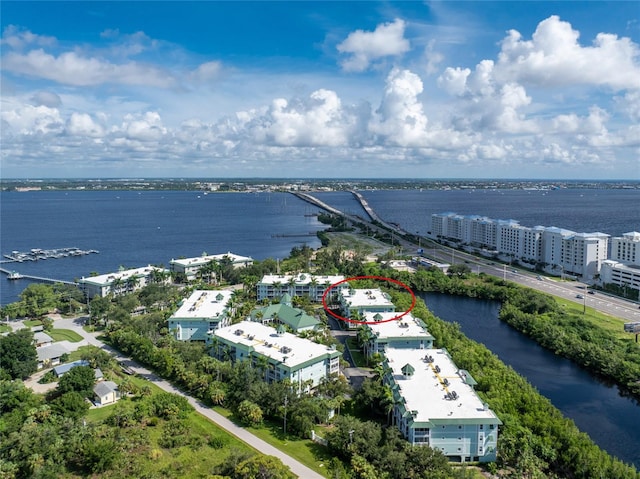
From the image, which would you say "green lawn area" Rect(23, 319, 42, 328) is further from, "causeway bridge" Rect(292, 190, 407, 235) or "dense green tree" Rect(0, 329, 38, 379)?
"causeway bridge" Rect(292, 190, 407, 235)

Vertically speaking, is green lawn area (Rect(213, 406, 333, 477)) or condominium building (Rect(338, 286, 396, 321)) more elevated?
condominium building (Rect(338, 286, 396, 321))

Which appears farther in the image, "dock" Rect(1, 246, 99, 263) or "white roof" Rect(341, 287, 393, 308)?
"dock" Rect(1, 246, 99, 263)

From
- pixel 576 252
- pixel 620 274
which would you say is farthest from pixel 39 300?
pixel 576 252

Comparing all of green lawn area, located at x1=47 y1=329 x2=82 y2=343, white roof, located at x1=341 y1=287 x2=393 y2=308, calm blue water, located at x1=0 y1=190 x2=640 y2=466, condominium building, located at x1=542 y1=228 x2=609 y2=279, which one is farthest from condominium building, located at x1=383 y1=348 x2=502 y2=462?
condominium building, located at x1=542 y1=228 x2=609 y2=279

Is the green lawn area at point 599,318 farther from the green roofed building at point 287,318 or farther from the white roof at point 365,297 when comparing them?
the green roofed building at point 287,318

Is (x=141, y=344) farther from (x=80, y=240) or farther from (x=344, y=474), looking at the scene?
(x=80, y=240)

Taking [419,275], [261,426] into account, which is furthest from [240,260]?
[261,426]

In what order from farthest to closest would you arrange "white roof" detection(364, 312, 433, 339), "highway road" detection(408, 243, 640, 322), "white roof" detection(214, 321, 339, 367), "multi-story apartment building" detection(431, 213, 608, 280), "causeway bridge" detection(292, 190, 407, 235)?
1. "causeway bridge" detection(292, 190, 407, 235)
2. "multi-story apartment building" detection(431, 213, 608, 280)
3. "highway road" detection(408, 243, 640, 322)
4. "white roof" detection(364, 312, 433, 339)
5. "white roof" detection(214, 321, 339, 367)
